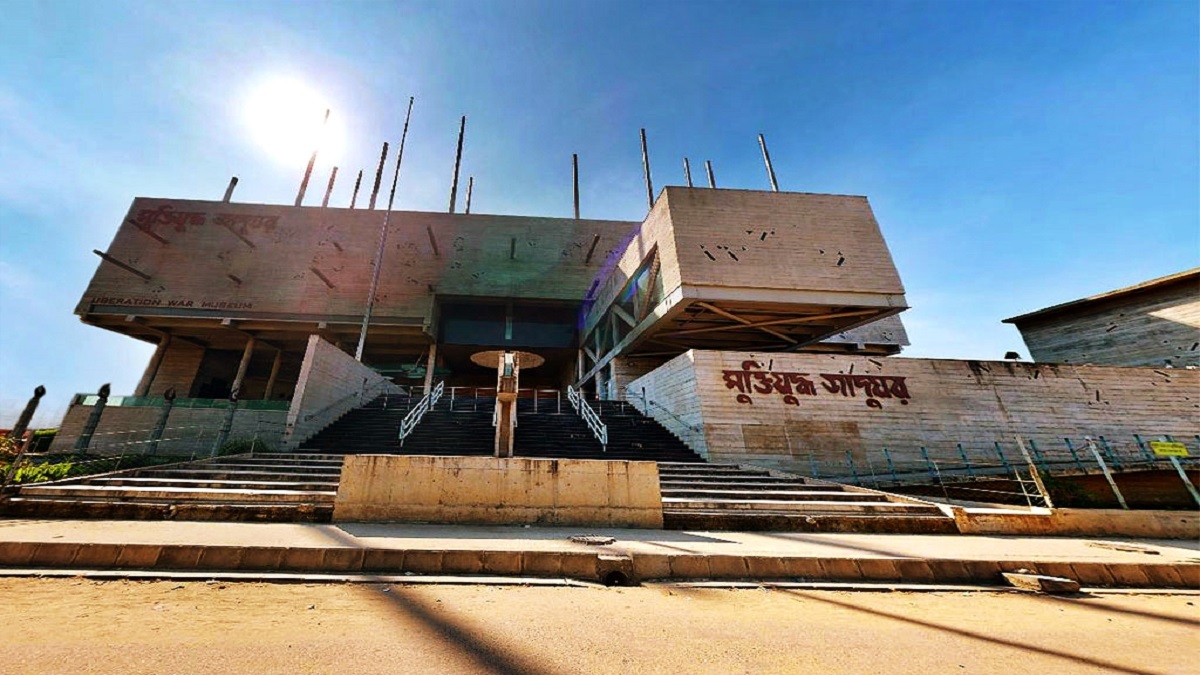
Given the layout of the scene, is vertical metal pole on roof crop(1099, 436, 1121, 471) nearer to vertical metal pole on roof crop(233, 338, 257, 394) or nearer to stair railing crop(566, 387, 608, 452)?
stair railing crop(566, 387, 608, 452)

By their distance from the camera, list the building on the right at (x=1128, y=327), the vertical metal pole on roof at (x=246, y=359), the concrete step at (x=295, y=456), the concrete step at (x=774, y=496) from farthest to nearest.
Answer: the vertical metal pole on roof at (x=246, y=359) → the building on the right at (x=1128, y=327) → the concrete step at (x=295, y=456) → the concrete step at (x=774, y=496)

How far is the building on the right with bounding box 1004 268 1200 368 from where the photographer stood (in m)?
16.2

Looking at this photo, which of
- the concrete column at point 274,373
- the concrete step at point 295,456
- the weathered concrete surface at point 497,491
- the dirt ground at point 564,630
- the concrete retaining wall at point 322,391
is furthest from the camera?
the concrete column at point 274,373

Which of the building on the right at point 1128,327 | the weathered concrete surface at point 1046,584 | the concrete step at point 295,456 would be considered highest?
the building on the right at point 1128,327

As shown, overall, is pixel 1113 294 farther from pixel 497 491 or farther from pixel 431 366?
pixel 431 366

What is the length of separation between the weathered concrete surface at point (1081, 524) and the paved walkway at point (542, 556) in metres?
1.06

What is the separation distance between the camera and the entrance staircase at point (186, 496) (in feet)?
17.7

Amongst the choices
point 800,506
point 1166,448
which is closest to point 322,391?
point 800,506

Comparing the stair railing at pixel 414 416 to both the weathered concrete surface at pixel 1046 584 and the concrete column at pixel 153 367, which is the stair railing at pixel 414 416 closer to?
the weathered concrete surface at pixel 1046 584

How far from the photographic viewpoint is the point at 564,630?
8.50 feet

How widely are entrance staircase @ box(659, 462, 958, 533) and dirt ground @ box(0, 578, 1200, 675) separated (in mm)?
2415

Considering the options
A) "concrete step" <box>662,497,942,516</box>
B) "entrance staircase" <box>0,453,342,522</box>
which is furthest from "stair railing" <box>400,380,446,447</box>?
"concrete step" <box>662,497,942,516</box>

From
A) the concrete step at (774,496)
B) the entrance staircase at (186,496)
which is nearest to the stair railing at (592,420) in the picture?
the concrete step at (774,496)

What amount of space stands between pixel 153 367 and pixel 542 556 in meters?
33.3
